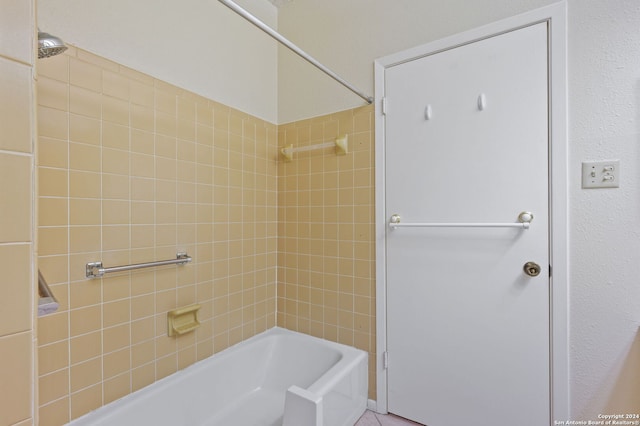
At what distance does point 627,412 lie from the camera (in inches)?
45.8

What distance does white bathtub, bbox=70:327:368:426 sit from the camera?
1236 millimetres

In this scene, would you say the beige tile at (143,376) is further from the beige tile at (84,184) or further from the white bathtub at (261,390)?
the beige tile at (84,184)

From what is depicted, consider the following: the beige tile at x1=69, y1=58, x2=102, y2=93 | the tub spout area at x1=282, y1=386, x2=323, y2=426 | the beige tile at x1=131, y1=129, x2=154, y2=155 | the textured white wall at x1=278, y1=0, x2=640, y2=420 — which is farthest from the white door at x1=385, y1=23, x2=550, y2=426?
the beige tile at x1=69, y1=58, x2=102, y2=93

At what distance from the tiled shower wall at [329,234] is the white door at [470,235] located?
139 mm

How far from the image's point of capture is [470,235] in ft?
4.70

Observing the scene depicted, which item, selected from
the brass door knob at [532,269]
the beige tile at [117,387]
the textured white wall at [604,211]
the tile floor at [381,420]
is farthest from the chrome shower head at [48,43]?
the tile floor at [381,420]

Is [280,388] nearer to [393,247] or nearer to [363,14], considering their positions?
[393,247]

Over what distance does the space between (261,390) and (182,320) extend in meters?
0.69

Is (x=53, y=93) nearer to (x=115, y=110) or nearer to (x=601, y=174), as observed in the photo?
(x=115, y=110)

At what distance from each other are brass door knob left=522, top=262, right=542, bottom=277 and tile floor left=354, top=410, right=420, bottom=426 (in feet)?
3.25

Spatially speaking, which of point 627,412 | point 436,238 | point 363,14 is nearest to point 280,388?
point 436,238

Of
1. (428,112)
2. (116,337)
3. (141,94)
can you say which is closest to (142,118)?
(141,94)

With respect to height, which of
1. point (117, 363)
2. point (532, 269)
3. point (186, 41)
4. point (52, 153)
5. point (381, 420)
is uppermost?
point (186, 41)

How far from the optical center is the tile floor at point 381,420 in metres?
1.58
